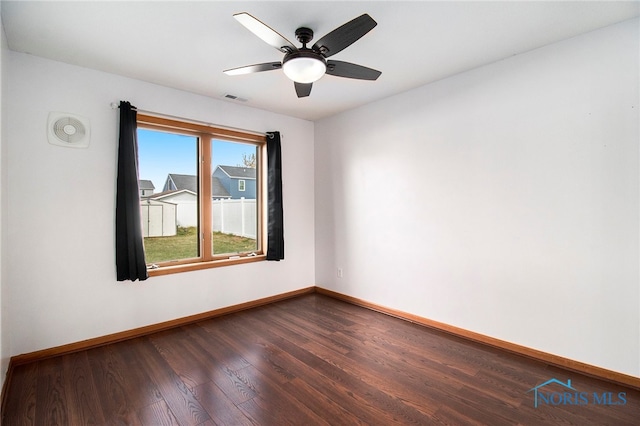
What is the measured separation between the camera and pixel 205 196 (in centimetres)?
366

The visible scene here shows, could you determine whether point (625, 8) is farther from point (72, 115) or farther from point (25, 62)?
point (25, 62)

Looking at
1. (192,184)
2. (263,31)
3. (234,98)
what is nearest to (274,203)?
(192,184)

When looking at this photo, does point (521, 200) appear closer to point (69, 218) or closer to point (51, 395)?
point (51, 395)

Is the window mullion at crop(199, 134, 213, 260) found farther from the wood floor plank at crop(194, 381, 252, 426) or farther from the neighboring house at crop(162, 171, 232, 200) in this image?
the wood floor plank at crop(194, 381, 252, 426)

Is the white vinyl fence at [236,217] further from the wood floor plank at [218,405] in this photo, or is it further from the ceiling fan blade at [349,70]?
the ceiling fan blade at [349,70]

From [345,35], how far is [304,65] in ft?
1.07

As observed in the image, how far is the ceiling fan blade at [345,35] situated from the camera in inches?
67.7

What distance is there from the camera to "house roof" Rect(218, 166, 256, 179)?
12.9ft

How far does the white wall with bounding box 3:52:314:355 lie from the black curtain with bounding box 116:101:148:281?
0.38 feet

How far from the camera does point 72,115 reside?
9.04 feet

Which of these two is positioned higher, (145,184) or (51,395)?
(145,184)

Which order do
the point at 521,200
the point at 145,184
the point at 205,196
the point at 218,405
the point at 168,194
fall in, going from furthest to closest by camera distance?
the point at 205,196
the point at 168,194
the point at 145,184
the point at 521,200
the point at 218,405

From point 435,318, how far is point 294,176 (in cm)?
263

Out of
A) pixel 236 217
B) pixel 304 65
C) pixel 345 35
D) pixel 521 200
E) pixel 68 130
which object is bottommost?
pixel 236 217
